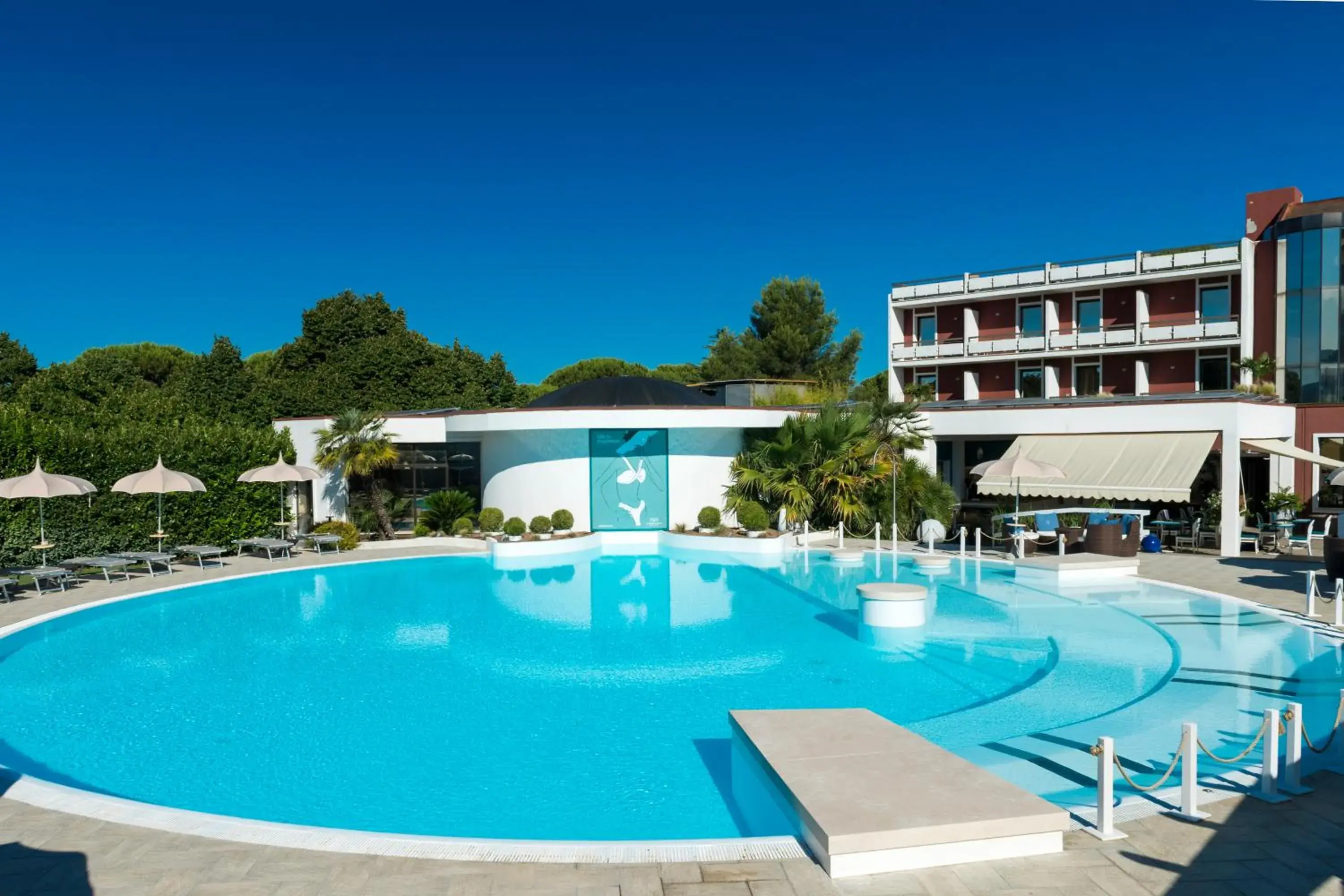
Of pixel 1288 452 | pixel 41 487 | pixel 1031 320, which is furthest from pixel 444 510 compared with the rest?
pixel 1031 320

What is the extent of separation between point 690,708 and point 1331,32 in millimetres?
27028

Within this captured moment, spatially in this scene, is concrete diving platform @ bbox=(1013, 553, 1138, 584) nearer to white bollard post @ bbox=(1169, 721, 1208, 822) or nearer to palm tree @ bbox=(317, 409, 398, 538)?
white bollard post @ bbox=(1169, 721, 1208, 822)

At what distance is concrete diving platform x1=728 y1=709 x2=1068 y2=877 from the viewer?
5984 millimetres

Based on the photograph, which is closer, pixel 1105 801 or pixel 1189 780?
pixel 1105 801

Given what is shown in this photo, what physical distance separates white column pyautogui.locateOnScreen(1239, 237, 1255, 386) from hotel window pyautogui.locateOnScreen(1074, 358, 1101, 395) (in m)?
5.77

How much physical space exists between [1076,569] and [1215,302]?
75.4 feet

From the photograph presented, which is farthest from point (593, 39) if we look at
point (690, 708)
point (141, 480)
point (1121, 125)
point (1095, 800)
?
point (1095, 800)

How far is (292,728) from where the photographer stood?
1093 centimetres

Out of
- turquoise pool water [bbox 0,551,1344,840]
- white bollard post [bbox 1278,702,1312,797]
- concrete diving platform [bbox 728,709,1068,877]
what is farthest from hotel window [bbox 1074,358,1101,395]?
concrete diving platform [bbox 728,709,1068,877]

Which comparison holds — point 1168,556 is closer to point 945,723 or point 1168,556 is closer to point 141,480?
point 945,723

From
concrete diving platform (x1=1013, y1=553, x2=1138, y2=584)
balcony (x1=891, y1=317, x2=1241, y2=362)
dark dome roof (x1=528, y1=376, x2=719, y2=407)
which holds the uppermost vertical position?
balcony (x1=891, y1=317, x2=1241, y2=362)

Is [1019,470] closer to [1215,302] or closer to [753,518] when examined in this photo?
[753,518]

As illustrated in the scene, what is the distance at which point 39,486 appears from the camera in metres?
18.4

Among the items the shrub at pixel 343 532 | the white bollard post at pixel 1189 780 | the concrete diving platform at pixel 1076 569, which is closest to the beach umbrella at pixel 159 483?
the shrub at pixel 343 532
